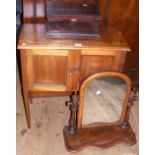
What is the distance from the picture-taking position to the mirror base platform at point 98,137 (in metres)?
1.74

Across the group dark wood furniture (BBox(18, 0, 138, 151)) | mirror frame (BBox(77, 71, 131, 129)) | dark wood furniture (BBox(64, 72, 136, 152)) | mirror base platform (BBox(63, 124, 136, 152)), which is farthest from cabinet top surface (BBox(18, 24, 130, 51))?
mirror base platform (BBox(63, 124, 136, 152))

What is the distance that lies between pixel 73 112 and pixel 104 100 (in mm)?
217

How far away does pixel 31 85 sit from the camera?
1677 mm

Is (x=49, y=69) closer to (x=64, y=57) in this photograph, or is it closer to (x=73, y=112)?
(x=64, y=57)

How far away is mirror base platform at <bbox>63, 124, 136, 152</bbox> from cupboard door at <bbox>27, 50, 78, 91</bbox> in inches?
13.0

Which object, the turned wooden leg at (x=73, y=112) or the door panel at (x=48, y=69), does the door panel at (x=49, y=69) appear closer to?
the door panel at (x=48, y=69)

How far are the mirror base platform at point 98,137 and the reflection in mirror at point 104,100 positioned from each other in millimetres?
76

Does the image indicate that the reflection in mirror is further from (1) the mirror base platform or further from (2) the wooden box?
(2) the wooden box

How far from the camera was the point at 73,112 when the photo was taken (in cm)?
170

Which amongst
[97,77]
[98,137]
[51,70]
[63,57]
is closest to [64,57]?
[63,57]

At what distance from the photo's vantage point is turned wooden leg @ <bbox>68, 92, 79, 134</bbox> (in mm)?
1616
